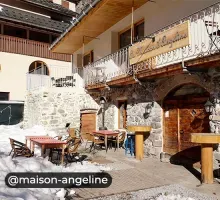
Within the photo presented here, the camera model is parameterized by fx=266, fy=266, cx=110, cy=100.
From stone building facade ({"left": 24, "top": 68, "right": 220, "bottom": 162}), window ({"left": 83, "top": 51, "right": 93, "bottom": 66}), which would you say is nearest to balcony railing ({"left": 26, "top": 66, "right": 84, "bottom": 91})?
stone building facade ({"left": 24, "top": 68, "right": 220, "bottom": 162})

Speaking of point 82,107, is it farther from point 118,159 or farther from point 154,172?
point 154,172

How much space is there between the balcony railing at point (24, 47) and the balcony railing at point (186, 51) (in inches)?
343

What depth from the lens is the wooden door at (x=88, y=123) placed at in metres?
13.8

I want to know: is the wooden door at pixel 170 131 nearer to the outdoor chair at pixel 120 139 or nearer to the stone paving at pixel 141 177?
the stone paving at pixel 141 177

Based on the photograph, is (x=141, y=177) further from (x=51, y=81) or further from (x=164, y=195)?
(x=51, y=81)

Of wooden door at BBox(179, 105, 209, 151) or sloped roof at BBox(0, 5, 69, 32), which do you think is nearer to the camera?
wooden door at BBox(179, 105, 209, 151)

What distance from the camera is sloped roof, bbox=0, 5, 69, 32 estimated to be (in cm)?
1873

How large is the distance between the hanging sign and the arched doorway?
57.9 inches

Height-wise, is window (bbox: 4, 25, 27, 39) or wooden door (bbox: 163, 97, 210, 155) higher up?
window (bbox: 4, 25, 27, 39)

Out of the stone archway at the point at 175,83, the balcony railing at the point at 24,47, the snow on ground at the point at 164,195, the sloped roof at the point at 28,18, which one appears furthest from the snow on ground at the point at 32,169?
the sloped roof at the point at 28,18

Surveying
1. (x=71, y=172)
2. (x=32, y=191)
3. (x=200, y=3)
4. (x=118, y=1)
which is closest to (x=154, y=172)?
(x=71, y=172)

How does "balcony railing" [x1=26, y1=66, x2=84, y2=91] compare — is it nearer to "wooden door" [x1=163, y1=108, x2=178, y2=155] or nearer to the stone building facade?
the stone building facade

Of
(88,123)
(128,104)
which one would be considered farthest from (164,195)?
(88,123)

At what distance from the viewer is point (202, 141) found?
590cm
